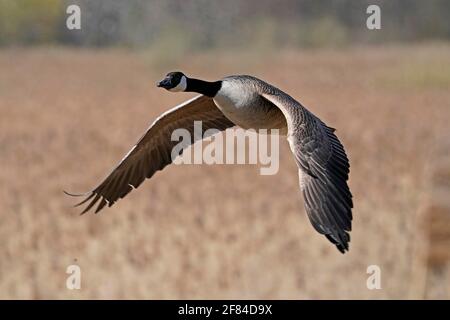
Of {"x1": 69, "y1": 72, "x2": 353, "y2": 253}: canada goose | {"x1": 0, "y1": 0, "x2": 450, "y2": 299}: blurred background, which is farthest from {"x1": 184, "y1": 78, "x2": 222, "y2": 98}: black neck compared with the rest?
{"x1": 0, "y1": 0, "x2": 450, "y2": 299}: blurred background

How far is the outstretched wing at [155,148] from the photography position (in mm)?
2900

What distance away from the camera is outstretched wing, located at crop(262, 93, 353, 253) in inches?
89.1

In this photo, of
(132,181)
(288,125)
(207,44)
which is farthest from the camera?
(207,44)

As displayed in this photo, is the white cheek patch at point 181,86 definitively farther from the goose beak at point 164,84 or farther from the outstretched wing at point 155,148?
the outstretched wing at point 155,148

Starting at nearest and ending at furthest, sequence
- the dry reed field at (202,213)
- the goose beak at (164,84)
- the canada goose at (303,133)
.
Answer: the goose beak at (164,84) → the canada goose at (303,133) → the dry reed field at (202,213)

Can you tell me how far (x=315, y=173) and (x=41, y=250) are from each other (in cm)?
676

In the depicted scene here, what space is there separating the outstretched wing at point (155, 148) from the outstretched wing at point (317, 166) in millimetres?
481

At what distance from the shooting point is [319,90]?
17.2 meters

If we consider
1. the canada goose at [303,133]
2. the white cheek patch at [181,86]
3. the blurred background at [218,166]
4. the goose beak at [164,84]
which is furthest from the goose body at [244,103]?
the blurred background at [218,166]

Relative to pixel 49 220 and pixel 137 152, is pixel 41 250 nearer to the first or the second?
pixel 49 220

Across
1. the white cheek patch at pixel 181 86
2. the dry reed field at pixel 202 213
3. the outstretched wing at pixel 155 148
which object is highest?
the white cheek patch at pixel 181 86

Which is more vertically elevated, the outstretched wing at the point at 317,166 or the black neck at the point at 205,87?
the black neck at the point at 205,87

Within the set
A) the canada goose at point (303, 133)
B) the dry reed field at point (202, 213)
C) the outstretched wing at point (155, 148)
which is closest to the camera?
the canada goose at point (303, 133)
